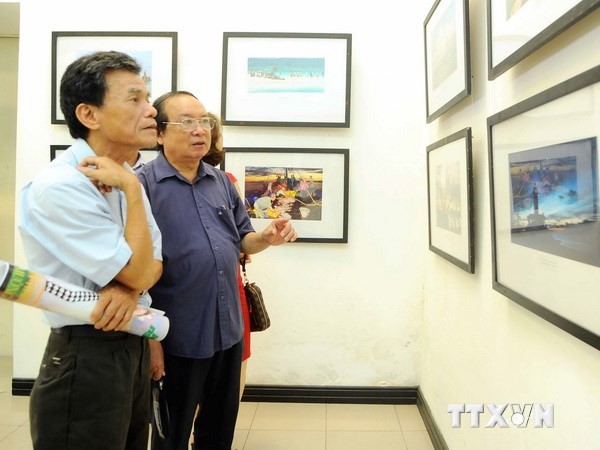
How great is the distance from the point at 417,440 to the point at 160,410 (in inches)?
57.4

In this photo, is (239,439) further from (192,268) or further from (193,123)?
(193,123)

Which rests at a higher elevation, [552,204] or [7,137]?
[7,137]

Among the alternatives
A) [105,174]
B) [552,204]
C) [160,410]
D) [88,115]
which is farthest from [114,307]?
[552,204]

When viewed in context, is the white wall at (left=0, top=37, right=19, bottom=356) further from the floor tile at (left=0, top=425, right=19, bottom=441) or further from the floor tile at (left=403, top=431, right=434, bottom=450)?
the floor tile at (left=403, top=431, right=434, bottom=450)

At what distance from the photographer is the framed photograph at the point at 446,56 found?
1.96 m

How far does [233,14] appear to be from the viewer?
10.2 ft

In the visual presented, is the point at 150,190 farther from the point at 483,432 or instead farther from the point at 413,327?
the point at 413,327

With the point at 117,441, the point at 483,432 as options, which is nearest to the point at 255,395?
the point at 483,432

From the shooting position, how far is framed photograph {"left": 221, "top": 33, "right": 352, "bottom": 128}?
306cm

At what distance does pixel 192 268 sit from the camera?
1821mm

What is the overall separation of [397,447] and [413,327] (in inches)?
29.1

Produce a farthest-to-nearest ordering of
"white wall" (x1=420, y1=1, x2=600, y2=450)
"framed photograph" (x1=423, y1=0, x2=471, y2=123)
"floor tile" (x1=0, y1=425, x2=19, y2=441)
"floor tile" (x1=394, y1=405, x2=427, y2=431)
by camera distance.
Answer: "floor tile" (x1=394, y1=405, x2=427, y2=431), "floor tile" (x1=0, y1=425, x2=19, y2=441), "framed photograph" (x1=423, y1=0, x2=471, y2=123), "white wall" (x1=420, y1=1, x2=600, y2=450)

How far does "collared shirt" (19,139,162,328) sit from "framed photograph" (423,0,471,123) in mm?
1345

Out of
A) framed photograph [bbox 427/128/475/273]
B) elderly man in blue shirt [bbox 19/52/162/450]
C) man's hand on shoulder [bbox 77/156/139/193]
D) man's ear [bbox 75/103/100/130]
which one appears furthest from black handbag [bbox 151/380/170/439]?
framed photograph [bbox 427/128/475/273]
